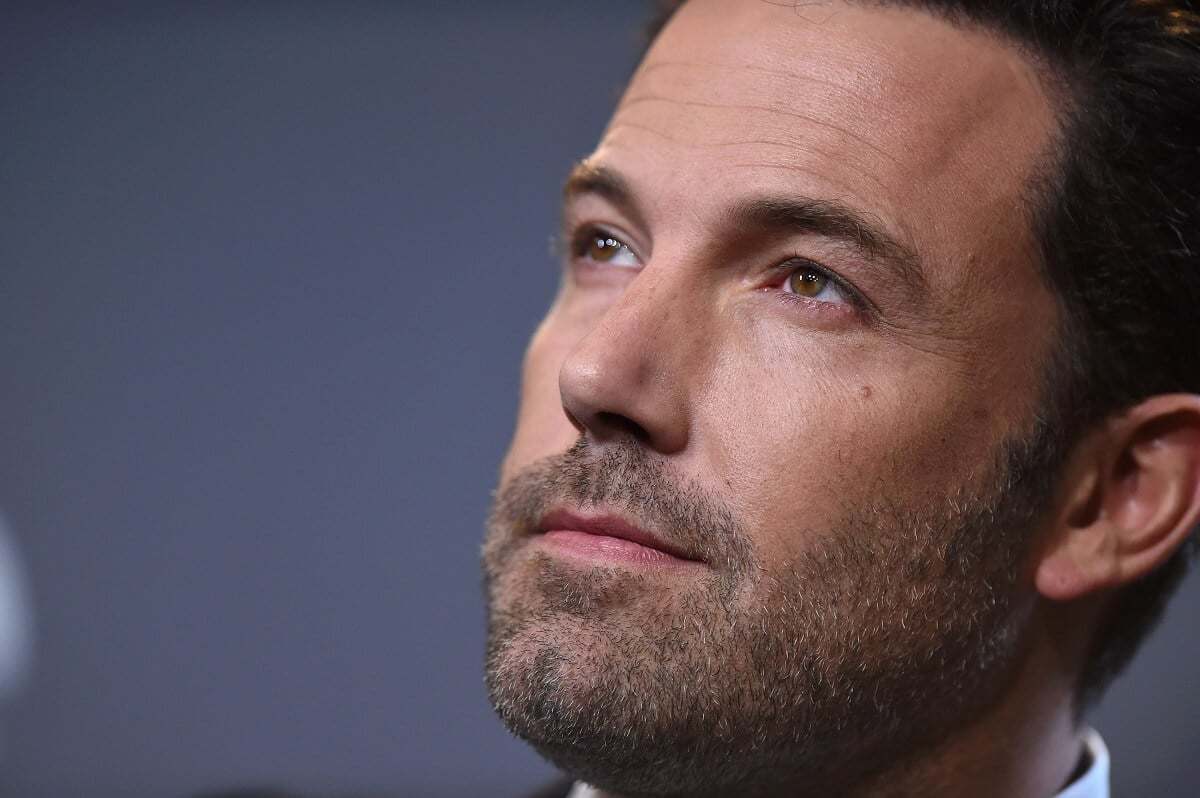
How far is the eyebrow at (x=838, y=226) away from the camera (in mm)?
1463

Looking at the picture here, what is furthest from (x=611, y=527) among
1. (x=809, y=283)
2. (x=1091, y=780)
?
(x=1091, y=780)

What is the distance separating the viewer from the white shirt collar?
173 cm

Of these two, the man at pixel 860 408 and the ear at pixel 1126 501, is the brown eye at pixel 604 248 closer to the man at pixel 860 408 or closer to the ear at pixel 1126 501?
the man at pixel 860 408

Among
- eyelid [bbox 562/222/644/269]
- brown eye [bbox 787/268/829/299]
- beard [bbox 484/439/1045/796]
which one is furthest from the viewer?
eyelid [bbox 562/222/644/269]

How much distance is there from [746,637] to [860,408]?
291 millimetres

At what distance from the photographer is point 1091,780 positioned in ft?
5.80

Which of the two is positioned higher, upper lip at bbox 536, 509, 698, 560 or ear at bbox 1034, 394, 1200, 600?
ear at bbox 1034, 394, 1200, 600

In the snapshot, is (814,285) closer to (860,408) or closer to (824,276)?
(824,276)

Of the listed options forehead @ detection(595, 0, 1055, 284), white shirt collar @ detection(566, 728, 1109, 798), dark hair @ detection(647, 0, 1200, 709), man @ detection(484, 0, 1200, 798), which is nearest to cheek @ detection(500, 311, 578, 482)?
man @ detection(484, 0, 1200, 798)

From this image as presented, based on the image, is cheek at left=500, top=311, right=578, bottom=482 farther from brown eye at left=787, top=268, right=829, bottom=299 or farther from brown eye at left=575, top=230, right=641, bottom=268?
brown eye at left=787, top=268, right=829, bottom=299

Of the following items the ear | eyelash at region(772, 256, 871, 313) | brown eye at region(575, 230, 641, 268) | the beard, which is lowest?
the beard

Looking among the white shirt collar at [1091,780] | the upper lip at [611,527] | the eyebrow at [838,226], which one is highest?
the eyebrow at [838,226]

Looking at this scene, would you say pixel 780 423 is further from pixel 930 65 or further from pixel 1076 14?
pixel 1076 14

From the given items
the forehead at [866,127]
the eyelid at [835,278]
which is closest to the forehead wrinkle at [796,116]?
the forehead at [866,127]
